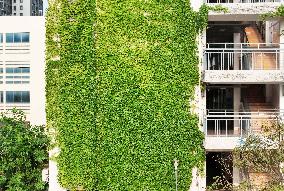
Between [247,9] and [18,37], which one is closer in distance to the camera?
[247,9]

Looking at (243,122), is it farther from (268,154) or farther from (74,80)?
(74,80)

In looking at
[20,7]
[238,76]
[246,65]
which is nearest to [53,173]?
[238,76]

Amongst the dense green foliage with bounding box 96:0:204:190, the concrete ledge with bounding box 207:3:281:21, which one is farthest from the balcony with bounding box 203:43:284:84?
the concrete ledge with bounding box 207:3:281:21

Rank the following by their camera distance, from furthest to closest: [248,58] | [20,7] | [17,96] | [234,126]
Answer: [20,7] → [17,96] → [234,126] → [248,58]

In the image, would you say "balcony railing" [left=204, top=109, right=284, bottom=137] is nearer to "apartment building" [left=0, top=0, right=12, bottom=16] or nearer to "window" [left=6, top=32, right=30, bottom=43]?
"window" [left=6, top=32, right=30, bottom=43]

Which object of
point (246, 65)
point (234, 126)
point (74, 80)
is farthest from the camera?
point (234, 126)

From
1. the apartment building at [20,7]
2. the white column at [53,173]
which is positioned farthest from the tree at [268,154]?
the apartment building at [20,7]

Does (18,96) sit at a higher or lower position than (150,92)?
lower

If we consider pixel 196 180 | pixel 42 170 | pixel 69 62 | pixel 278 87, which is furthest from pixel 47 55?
pixel 278 87
